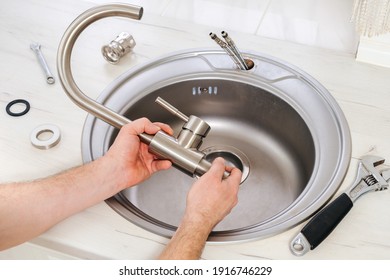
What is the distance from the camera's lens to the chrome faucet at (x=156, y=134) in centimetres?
95

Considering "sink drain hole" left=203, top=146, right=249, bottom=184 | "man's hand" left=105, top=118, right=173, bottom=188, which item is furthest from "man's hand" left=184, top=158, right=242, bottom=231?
"sink drain hole" left=203, top=146, right=249, bottom=184

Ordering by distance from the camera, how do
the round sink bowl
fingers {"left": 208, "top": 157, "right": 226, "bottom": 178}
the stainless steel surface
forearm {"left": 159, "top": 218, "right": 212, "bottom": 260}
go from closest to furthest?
forearm {"left": 159, "top": 218, "right": 212, "bottom": 260}, fingers {"left": 208, "top": 157, "right": 226, "bottom": 178}, the round sink bowl, the stainless steel surface

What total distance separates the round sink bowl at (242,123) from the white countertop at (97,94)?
4 cm

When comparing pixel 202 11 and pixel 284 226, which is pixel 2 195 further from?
pixel 202 11

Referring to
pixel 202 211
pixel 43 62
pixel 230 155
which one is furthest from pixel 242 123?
pixel 43 62

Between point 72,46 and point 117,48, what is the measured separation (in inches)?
9.1

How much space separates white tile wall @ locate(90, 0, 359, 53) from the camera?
1279 millimetres

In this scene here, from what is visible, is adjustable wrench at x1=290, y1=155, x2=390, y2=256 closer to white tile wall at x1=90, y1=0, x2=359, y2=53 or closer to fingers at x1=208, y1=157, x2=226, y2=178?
fingers at x1=208, y1=157, x2=226, y2=178

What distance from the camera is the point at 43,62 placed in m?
1.21

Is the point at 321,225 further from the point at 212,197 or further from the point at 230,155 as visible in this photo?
the point at 230,155

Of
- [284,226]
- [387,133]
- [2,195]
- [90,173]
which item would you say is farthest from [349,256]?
[2,195]

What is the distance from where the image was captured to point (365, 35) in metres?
1.11

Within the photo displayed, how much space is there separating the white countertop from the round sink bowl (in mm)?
35

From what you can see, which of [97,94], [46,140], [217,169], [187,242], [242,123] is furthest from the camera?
[242,123]
